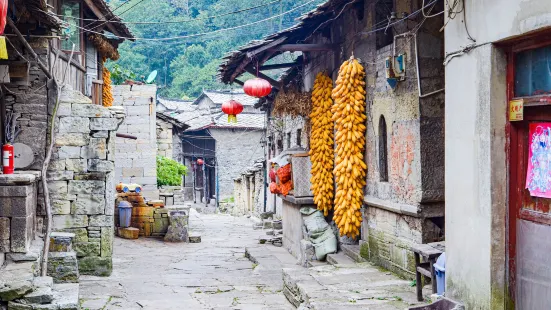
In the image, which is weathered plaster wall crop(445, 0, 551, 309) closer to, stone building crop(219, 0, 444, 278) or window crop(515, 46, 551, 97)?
window crop(515, 46, 551, 97)

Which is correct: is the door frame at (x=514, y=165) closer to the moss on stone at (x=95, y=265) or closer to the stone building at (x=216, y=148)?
the moss on stone at (x=95, y=265)

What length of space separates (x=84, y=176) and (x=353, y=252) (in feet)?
15.4

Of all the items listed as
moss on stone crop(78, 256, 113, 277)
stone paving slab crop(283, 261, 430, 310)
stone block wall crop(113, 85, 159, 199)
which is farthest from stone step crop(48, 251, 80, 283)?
stone block wall crop(113, 85, 159, 199)

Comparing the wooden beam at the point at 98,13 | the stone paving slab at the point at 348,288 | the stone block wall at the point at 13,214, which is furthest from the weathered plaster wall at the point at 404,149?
the wooden beam at the point at 98,13

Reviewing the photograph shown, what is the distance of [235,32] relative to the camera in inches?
2032

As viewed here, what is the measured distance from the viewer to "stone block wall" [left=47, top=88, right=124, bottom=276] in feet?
37.6

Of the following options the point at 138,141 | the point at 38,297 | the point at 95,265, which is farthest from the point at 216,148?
the point at 38,297

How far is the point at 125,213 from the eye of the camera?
17.0 m

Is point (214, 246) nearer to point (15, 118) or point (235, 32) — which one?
point (15, 118)

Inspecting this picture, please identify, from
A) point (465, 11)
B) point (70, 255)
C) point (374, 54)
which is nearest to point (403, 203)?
point (374, 54)

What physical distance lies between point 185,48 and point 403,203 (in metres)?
45.3

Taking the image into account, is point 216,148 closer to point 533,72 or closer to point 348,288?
point 348,288

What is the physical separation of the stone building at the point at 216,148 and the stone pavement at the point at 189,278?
1918 centimetres

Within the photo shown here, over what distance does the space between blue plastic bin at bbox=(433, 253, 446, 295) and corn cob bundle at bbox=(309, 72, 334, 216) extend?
17.8 feet
